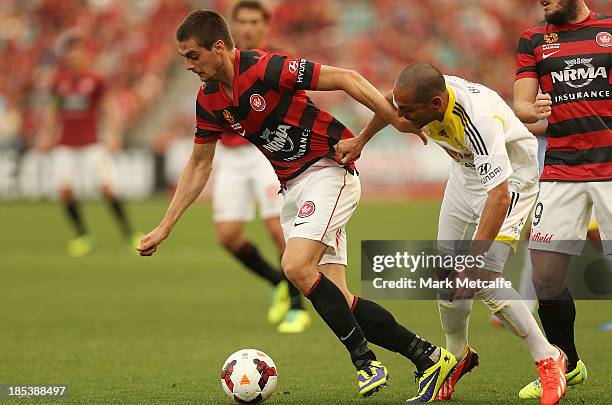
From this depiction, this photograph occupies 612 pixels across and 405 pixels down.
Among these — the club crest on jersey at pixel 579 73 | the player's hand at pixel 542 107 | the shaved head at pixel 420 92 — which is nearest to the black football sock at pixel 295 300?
the club crest on jersey at pixel 579 73

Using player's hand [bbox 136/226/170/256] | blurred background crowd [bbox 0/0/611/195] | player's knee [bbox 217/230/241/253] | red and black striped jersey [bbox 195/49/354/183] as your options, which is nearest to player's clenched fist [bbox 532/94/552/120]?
red and black striped jersey [bbox 195/49/354/183]

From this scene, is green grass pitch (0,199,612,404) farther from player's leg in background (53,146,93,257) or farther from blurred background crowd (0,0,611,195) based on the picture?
blurred background crowd (0,0,611,195)

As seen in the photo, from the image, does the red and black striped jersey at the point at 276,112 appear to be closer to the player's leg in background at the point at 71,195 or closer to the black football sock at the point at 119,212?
the black football sock at the point at 119,212

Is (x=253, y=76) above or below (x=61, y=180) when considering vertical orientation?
above

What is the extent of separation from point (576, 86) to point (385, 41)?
Result: 21.4m

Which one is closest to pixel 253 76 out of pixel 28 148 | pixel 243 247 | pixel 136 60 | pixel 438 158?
pixel 243 247

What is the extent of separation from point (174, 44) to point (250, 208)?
1973 cm

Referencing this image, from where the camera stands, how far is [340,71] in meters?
5.73

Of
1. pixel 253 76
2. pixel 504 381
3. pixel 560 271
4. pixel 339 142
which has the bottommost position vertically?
pixel 504 381

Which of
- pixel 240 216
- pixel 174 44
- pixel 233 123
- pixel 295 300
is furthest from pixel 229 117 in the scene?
pixel 174 44

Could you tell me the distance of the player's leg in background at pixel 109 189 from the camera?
1475 cm

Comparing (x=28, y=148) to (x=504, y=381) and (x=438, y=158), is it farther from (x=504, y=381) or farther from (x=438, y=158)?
(x=504, y=381)

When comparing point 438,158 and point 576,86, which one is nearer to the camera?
point 576,86

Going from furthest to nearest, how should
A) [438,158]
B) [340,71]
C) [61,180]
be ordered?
[438,158] → [61,180] → [340,71]
